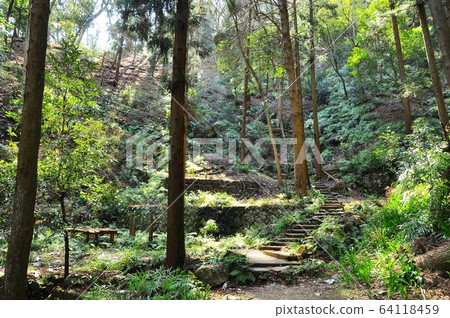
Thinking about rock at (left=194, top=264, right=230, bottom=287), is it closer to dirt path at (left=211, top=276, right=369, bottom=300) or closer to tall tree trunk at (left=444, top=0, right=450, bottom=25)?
dirt path at (left=211, top=276, right=369, bottom=300)

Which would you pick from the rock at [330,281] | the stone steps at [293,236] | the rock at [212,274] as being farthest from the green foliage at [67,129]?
the rock at [330,281]

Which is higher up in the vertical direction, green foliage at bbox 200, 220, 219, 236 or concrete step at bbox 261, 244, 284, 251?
green foliage at bbox 200, 220, 219, 236

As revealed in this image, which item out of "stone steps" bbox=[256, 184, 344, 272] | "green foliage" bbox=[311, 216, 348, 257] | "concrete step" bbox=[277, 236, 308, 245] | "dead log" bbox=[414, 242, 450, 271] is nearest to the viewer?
"dead log" bbox=[414, 242, 450, 271]

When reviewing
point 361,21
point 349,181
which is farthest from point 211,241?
point 361,21

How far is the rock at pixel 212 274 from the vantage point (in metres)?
5.96

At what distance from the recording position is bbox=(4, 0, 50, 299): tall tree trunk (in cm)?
431

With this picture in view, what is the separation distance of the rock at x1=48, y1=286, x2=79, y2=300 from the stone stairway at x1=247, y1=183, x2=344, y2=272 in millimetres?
3318

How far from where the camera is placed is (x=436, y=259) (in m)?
4.50

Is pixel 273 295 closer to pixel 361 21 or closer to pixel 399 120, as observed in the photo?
pixel 399 120

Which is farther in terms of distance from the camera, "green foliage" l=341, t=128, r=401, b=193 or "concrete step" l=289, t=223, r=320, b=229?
"green foliage" l=341, t=128, r=401, b=193

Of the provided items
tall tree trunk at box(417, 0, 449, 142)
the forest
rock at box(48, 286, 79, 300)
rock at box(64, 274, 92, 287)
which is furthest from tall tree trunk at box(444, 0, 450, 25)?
rock at box(64, 274, 92, 287)

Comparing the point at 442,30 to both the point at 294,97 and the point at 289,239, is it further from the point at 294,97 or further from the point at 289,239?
the point at 289,239

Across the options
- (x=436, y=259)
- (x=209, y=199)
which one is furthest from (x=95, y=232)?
(x=436, y=259)
